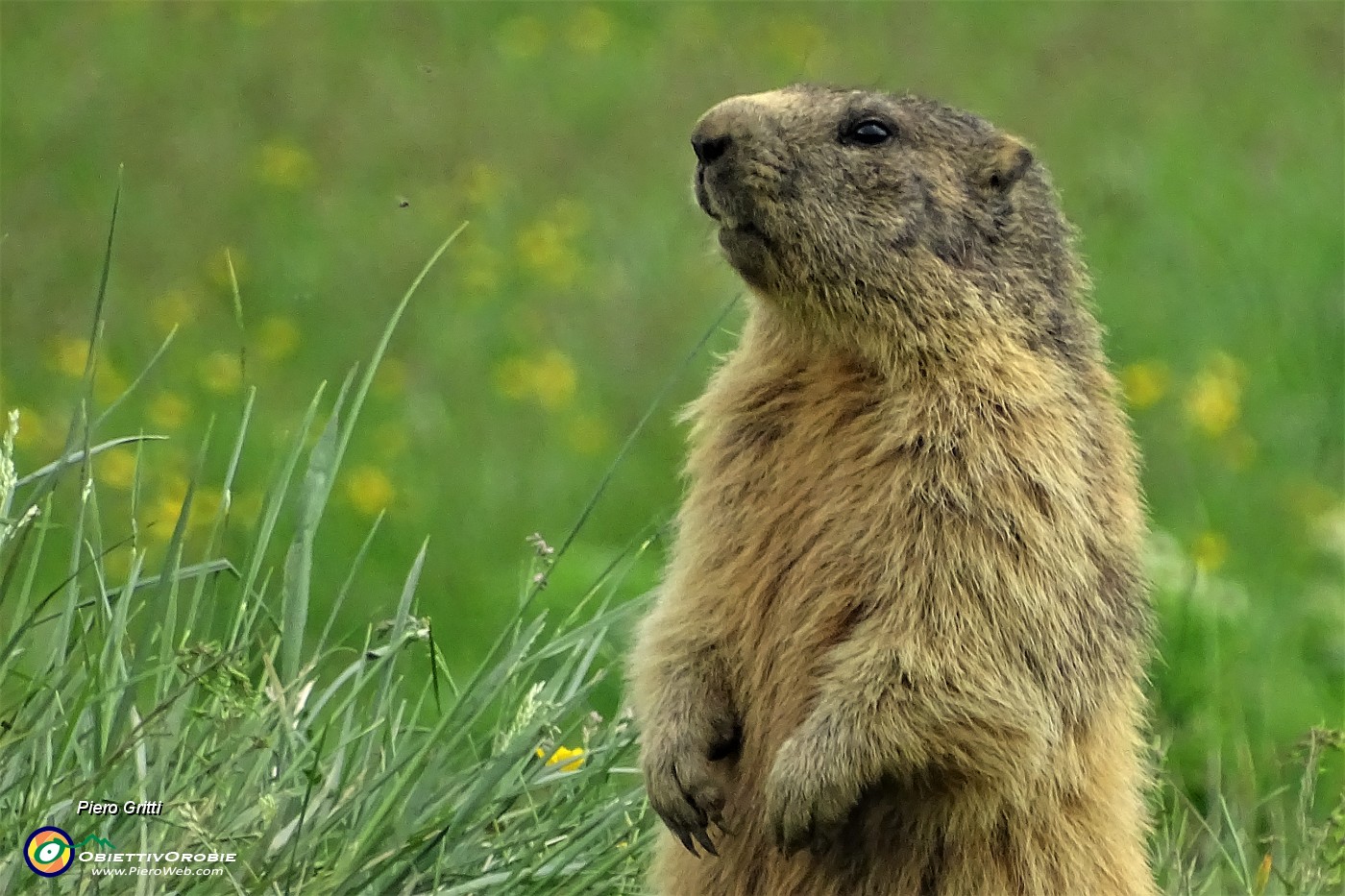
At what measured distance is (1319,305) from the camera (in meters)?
7.93

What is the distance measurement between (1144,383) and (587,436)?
88.2 inches

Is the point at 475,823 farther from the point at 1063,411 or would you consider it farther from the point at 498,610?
the point at 498,610

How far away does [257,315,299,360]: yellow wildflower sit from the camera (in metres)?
7.29

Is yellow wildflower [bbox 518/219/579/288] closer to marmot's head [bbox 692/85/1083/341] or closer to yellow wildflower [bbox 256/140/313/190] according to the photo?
yellow wildflower [bbox 256/140/313/190]

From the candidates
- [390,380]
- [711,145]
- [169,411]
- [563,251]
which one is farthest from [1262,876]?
[563,251]

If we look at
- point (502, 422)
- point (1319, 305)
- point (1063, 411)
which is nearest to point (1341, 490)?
point (1319, 305)

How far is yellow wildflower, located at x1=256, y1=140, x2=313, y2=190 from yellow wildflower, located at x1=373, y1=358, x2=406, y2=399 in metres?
1.31

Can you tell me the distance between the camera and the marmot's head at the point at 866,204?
11.2 ft

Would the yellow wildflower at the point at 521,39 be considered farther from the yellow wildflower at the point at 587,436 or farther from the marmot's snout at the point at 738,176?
the marmot's snout at the point at 738,176

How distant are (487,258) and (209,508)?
2544 mm

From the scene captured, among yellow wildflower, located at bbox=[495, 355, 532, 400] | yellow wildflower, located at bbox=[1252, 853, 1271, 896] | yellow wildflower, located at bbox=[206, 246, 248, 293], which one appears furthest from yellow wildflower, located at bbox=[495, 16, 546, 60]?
yellow wildflower, located at bbox=[1252, 853, 1271, 896]

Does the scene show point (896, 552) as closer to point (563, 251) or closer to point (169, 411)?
point (169, 411)

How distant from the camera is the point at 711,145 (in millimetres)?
3398

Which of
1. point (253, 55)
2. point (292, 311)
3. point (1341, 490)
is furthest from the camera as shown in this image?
point (253, 55)
